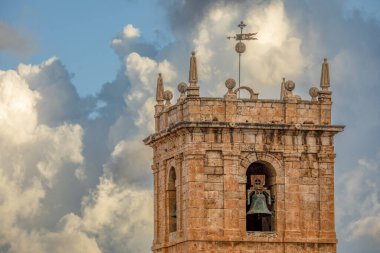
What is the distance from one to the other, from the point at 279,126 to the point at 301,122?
1.18m

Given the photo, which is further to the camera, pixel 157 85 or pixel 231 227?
pixel 157 85

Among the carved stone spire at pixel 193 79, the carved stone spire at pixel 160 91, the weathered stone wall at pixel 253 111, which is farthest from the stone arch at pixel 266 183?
the carved stone spire at pixel 160 91

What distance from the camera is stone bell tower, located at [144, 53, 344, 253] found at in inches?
3297

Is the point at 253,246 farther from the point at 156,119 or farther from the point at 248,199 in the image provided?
the point at 156,119

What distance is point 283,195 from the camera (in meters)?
84.9

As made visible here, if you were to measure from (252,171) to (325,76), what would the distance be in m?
5.28

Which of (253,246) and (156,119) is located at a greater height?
(156,119)

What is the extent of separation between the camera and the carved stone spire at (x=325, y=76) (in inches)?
3398

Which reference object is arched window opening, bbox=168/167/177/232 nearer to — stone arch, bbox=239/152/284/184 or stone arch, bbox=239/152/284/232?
stone arch, bbox=239/152/284/232

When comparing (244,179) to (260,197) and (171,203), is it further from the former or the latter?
(171,203)

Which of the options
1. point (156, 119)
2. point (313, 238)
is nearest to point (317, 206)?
point (313, 238)

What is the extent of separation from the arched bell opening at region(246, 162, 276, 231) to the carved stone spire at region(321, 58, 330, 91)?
14.6 feet

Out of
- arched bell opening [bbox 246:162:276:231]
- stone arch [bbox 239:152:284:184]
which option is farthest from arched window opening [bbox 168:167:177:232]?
stone arch [bbox 239:152:284:184]

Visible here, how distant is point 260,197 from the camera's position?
85.2 metres
